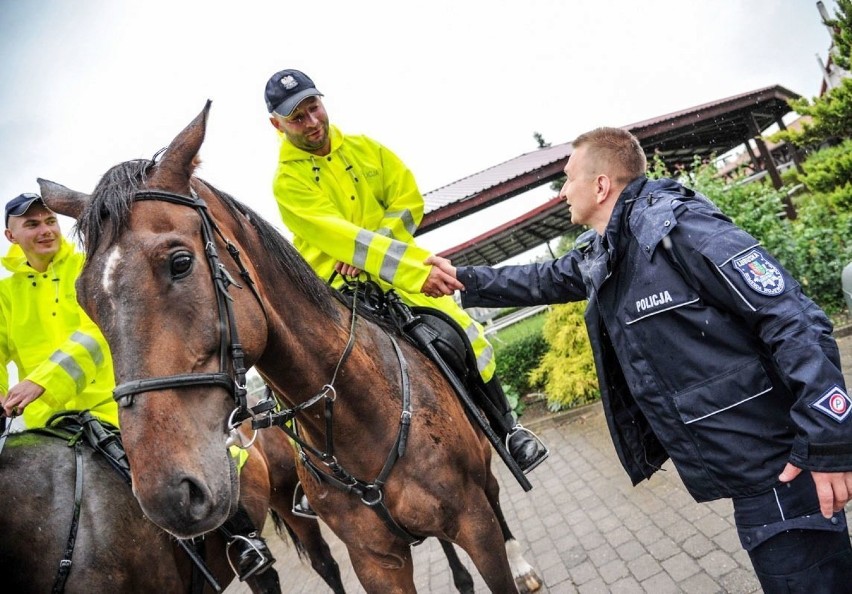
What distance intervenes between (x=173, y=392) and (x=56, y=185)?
1.26 meters

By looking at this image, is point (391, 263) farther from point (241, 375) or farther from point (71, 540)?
point (71, 540)

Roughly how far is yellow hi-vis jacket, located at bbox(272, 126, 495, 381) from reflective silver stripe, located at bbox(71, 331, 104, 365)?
4.10 feet

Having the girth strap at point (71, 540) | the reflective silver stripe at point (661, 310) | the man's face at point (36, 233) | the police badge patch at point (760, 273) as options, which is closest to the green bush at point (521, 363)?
the man's face at point (36, 233)

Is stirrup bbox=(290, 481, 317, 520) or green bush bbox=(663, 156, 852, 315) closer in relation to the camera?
stirrup bbox=(290, 481, 317, 520)

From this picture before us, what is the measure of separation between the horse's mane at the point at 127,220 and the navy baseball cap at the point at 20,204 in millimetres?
2018

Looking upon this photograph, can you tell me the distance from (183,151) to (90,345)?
157 cm

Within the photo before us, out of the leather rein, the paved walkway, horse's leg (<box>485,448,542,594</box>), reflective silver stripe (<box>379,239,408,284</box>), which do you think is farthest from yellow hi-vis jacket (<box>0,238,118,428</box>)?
the paved walkway

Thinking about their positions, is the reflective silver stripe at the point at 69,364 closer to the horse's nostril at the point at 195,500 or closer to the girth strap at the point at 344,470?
the girth strap at the point at 344,470

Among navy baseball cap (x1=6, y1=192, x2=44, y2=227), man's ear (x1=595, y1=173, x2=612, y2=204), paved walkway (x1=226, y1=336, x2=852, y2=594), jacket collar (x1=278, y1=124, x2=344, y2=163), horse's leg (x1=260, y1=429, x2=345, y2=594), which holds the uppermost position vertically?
navy baseball cap (x1=6, y1=192, x2=44, y2=227)

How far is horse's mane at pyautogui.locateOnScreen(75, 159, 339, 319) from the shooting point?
161 centimetres

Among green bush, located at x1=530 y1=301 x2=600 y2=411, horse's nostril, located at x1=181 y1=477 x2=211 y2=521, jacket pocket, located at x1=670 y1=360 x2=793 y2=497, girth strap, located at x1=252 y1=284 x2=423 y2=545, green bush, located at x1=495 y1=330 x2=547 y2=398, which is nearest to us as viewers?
horse's nostril, located at x1=181 y1=477 x2=211 y2=521

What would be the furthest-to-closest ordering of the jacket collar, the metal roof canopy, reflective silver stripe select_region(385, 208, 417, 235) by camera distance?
1. the metal roof canopy
2. reflective silver stripe select_region(385, 208, 417, 235)
3. the jacket collar

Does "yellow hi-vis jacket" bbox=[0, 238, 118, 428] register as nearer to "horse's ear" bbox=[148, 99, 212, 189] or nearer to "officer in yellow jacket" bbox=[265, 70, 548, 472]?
"officer in yellow jacket" bbox=[265, 70, 548, 472]

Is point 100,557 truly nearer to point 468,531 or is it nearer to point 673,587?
point 468,531
